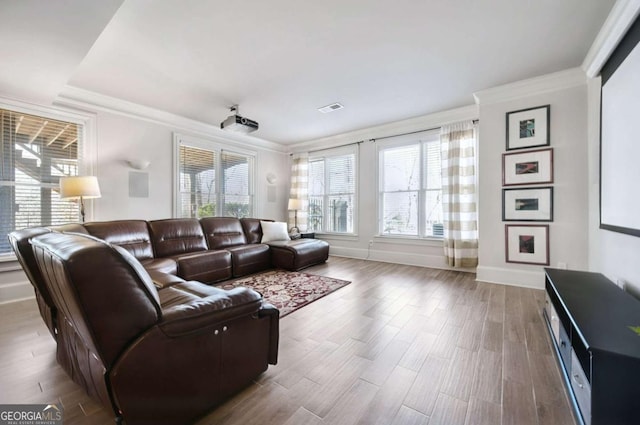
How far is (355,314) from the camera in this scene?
250 centimetres

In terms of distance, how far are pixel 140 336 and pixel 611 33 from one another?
381 centimetres

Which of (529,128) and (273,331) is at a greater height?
(529,128)

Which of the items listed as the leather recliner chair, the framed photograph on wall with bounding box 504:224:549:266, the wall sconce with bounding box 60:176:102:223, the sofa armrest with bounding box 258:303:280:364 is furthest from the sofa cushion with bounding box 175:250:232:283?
the framed photograph on wall with bounding box 504:224:549:266

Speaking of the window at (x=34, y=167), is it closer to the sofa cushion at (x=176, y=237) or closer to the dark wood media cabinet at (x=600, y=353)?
the sofa cushion at (x=176, y=237)

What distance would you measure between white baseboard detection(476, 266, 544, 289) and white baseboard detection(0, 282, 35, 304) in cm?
577

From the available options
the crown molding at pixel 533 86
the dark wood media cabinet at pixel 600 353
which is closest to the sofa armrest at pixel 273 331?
the dark wood media cabinet at pixel 600 353

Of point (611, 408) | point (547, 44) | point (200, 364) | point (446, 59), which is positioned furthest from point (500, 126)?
point (200, 364)

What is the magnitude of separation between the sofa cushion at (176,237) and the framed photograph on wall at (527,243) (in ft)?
14.3

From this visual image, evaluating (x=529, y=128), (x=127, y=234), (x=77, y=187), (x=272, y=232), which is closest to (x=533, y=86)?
(x=529, y=128)

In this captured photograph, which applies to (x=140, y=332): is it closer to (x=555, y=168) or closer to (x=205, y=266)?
(x=205, y=266)

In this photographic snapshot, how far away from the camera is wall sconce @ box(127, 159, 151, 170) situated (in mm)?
3832

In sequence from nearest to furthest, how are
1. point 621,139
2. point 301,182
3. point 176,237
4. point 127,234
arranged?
point 621,139, point 127,234, point 176,237, point 301,182

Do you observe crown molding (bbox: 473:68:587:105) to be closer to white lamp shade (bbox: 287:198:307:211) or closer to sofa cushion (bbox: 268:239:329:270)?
sofa cushion (bbox: 268:239:329:270)

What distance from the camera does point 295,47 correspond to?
8.13ft
